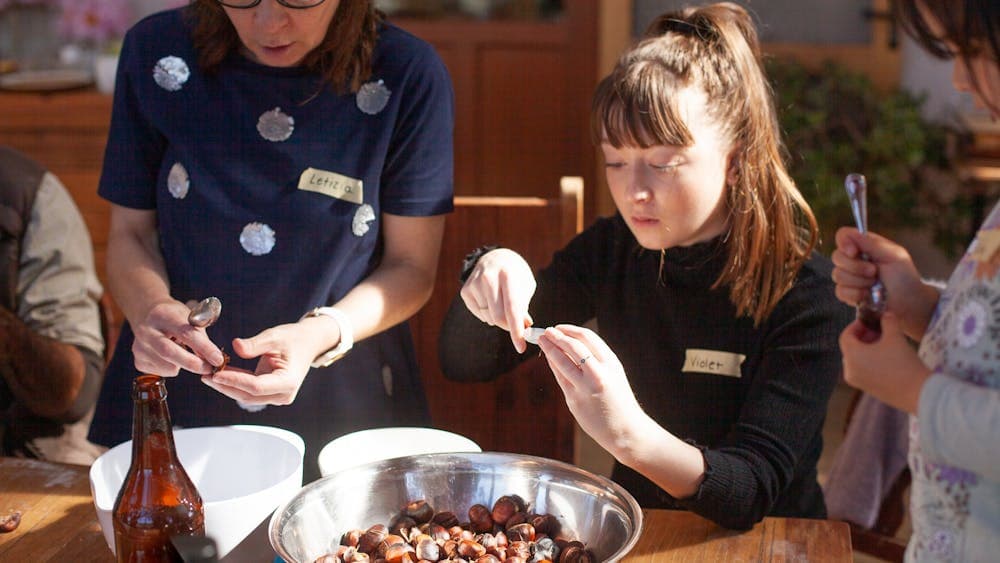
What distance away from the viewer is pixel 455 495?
1203 millimetres

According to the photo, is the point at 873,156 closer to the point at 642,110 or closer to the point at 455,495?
the point at 642,110

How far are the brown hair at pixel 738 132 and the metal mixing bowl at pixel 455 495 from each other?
444 millimetres

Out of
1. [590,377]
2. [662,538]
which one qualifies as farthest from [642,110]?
[662,538]

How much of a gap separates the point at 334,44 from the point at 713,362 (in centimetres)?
67

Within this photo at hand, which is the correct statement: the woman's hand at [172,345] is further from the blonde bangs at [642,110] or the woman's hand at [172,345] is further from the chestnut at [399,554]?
the blonde bangs at [642,110]

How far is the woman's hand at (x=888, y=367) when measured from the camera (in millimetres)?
904

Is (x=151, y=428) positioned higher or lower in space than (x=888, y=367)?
lower

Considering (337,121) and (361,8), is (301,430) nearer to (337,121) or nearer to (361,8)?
(337,121)

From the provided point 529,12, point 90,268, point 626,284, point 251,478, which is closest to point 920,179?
point 529,12

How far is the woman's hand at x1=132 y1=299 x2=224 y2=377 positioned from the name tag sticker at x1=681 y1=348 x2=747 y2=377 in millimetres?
624

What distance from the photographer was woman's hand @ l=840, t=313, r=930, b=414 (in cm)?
90

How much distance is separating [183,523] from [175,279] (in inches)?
24.7

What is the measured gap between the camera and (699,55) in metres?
1.49

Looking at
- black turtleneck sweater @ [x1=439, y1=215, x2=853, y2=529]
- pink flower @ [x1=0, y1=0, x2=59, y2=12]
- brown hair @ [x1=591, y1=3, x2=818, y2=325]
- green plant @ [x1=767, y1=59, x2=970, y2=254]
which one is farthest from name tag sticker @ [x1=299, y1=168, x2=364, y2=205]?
pink flower @ [x1=0, y1=0, x2=59, y2=12]
